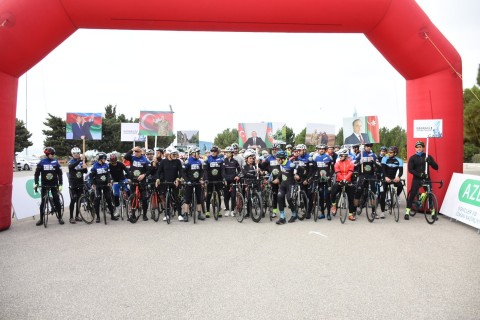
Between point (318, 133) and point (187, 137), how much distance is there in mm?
7378

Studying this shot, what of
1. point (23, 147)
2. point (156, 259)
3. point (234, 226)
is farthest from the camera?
point (23, 147)

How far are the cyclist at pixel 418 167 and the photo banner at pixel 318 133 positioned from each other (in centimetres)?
1125

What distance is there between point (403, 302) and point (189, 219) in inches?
298

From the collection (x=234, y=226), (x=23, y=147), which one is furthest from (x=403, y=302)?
(x=23, y=147)

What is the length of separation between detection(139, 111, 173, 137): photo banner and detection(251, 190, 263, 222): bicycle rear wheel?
9842mm

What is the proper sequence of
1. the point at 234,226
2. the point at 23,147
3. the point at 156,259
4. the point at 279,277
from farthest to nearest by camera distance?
the point at 23,147 → the point at 234,226 → the point at 156,259 → the point at 279,277

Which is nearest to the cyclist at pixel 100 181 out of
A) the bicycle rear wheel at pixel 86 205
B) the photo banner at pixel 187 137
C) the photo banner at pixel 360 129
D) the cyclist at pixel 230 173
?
the bicycle rear wheel at pixel 86 205

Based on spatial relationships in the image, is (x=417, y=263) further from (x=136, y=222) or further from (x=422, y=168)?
(x=136, y=222)

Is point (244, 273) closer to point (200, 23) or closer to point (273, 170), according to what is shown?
point (273, 170)

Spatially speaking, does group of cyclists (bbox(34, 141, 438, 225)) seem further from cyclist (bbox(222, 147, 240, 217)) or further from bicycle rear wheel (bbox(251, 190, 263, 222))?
bicycle rear wheel (bbox(251, 190, 263, 222))

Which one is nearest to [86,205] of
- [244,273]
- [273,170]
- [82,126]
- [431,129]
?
[273,170]

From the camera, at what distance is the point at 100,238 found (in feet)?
28.9

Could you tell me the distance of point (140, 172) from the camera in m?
12.0

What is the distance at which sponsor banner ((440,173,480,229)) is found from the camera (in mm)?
9672
